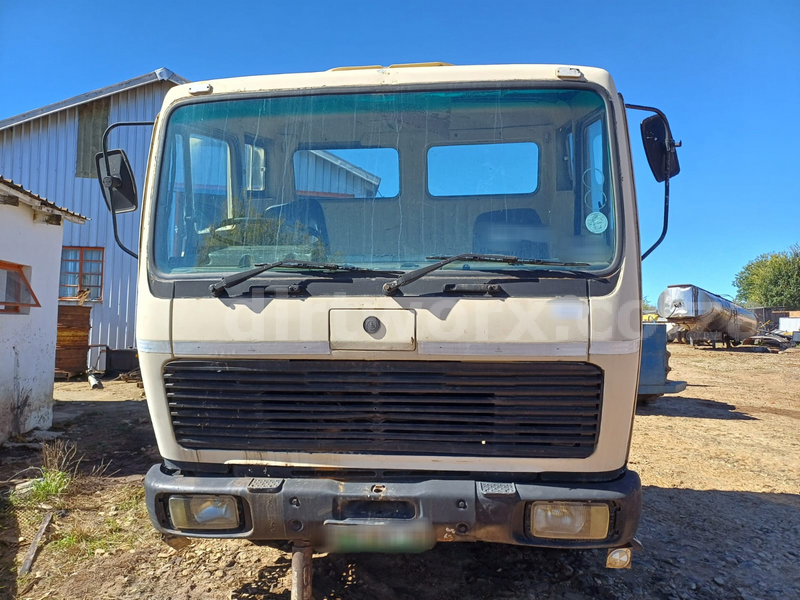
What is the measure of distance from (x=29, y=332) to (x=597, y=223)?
669 cm

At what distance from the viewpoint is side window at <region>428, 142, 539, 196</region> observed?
2930mm

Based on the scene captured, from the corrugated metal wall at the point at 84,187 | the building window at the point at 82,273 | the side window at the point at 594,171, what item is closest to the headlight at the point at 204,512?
the side window at the point at 594,171

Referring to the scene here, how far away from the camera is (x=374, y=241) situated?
8.95ft

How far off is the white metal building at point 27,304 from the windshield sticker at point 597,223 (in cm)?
596

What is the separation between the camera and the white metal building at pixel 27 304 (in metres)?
6.23

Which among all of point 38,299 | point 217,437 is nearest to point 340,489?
point 217,437

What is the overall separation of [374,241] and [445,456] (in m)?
1.05

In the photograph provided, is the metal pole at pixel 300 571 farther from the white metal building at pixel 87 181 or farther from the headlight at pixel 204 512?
the white metal building at pixel 87 181

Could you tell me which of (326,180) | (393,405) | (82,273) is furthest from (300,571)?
(82,273)

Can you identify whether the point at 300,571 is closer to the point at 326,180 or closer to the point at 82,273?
the point at 326,180

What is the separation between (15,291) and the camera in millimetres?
6508

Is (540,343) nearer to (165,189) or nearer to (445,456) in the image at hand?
(445,456)

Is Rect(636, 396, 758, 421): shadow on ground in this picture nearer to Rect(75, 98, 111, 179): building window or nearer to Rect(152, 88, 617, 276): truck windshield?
Rect(152, 88, 617, 276): truck windshield

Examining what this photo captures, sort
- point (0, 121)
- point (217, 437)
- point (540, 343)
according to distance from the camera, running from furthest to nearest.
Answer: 1. point (0, 121)
2. point (217, 437)
3. point (540, 343)
